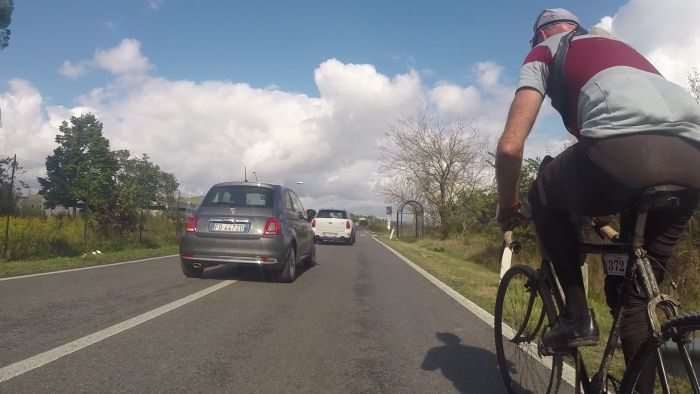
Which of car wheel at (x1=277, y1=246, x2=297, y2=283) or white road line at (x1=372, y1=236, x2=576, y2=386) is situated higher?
car wheel at (x1=277, y1=246, x2=297, y2=283)

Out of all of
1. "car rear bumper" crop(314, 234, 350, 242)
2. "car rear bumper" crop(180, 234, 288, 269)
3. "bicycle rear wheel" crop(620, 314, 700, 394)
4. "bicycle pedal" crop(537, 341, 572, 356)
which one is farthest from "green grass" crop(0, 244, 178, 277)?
"car rear bumper" crop(314, 234, 350, 242)

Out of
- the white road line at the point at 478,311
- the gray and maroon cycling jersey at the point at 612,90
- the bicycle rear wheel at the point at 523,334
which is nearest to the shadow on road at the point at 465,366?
the bicycle rear wheel at the point at 523,334

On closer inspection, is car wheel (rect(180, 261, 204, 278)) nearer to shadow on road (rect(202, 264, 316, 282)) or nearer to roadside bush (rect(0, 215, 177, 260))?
shadow on road (rect(202, 264, 316, 282))

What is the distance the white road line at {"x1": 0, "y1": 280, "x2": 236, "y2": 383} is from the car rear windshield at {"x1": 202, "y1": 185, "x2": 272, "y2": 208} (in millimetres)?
2623

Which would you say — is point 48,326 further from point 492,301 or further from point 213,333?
point 492,301

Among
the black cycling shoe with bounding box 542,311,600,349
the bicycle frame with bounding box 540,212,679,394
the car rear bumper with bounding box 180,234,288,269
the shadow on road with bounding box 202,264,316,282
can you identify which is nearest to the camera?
the bicycle frame with bounding box 540,212,679,394

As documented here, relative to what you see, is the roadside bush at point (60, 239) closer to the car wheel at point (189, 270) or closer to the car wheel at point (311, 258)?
the car wheel at point (189, 270)

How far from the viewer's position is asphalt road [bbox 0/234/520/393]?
3.64 m

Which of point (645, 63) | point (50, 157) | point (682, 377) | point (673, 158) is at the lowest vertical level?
point (682, 377)

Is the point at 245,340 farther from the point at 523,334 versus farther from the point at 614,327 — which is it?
the point at 614,327

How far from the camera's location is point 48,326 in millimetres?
5121

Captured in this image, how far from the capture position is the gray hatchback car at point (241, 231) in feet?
29.0

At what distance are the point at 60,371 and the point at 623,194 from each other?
143 inches

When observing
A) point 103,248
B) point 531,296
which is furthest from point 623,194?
point 103,248
